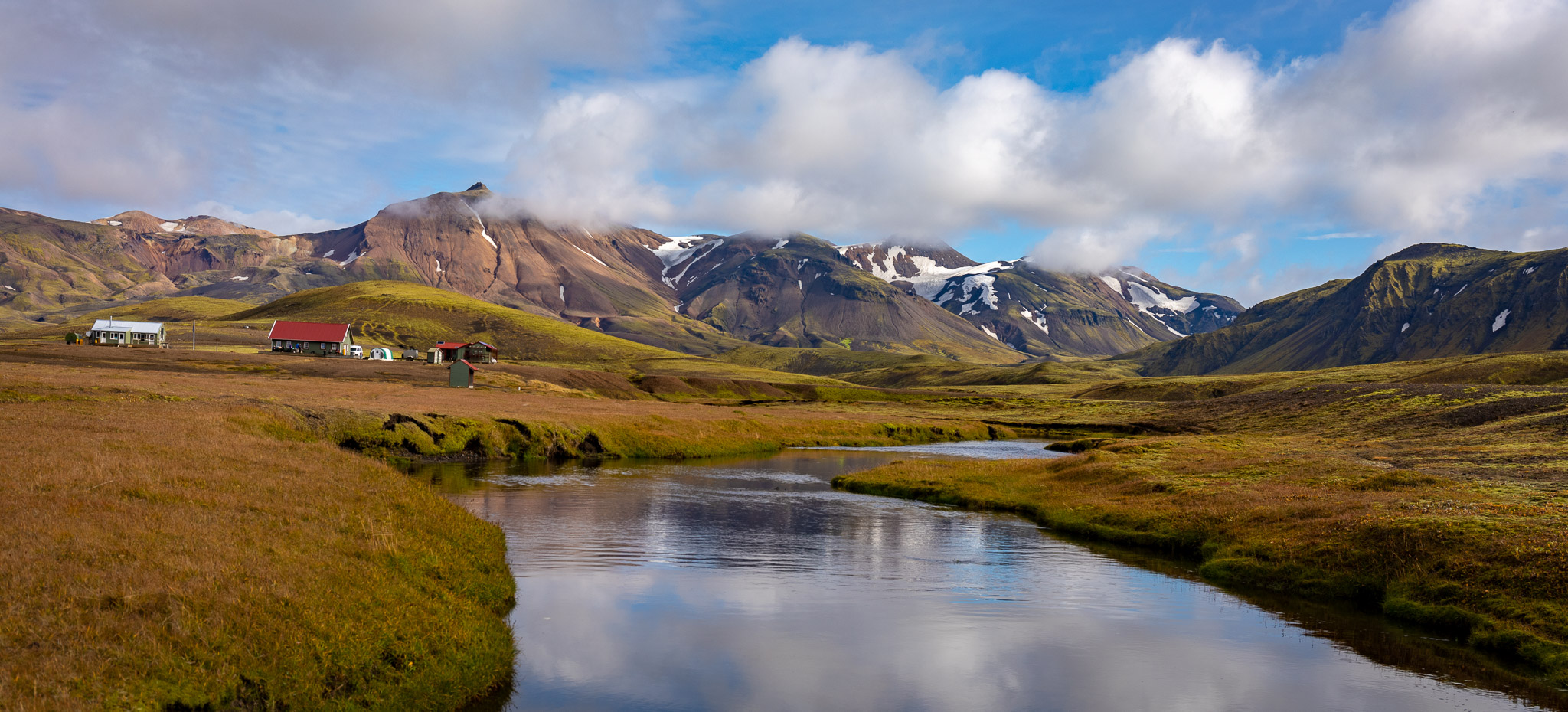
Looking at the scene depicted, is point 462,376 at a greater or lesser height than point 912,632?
greater

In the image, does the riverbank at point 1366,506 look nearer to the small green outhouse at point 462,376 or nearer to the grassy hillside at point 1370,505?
the grassy hillside at point 1370,505

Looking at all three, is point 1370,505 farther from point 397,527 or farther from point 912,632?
point 397,527

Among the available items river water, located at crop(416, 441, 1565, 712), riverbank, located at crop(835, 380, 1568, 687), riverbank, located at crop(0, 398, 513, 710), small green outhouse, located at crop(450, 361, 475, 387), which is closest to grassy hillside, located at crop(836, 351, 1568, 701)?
riverbank, located at crop(835, 380, 1568, 687)

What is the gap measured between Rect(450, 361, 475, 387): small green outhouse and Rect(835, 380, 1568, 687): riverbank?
271ft

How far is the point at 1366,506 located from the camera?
3872cm

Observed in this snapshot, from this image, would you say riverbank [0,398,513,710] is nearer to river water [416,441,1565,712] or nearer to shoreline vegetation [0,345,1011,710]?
shoreline vegetation [0,345,1011,710]

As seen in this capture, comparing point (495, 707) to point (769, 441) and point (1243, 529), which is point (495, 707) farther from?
point (769, 441)

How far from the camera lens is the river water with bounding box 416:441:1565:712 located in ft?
74.4

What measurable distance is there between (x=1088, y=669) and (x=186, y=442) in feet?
111

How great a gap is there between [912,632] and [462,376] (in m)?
118

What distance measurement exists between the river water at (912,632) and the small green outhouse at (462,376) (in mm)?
91720

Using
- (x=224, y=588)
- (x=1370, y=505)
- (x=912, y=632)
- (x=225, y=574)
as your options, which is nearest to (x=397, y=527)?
(x=225, y=574)

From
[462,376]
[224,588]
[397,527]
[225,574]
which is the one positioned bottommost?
[397,527]

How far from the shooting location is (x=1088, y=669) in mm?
24984
